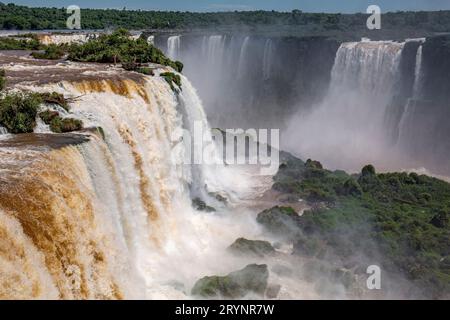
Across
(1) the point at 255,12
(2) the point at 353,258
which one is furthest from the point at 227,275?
(1) the point at 255,12

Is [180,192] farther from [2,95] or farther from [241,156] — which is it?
[241,156]

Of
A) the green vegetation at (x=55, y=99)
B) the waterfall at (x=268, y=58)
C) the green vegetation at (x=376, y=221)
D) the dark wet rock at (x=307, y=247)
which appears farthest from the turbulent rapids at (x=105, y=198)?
the waterfall at (x=268, y=58)

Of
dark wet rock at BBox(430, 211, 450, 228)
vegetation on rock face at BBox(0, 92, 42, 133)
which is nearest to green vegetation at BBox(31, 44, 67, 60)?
vegetation on rock face at BBox(0, 92, 42, 133)

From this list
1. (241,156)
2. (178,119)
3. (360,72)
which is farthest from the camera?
(360,72)

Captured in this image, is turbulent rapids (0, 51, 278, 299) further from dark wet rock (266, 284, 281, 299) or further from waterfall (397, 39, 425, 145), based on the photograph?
waterfall (397, 39, 425, 145)

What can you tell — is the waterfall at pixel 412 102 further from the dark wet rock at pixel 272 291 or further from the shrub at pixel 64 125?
the shrub at pixel 64 125

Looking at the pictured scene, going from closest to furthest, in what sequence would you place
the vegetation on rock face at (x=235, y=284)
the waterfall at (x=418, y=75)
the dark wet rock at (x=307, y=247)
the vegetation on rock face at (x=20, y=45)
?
the vegetation on rock face at (x=235, y=284), the dark wet rock at (x=307, y=247), the vegetation on rock face at (x=20, y=45), the waterfall at (x=418, y=75)
